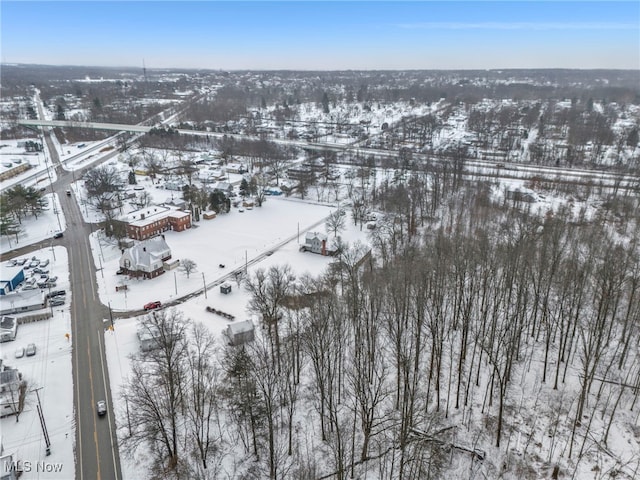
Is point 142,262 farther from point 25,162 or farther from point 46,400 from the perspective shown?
point 25,162

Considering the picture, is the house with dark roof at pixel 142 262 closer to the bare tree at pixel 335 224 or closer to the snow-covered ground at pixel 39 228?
the snow-covered ground at pixel 39 228

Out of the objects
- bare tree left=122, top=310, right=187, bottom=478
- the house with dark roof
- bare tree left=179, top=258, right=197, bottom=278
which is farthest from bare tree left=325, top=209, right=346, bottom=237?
bare tree left=122, top=310, right=187, bottom=478

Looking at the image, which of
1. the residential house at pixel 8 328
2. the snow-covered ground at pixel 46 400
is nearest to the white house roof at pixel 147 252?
the snow-covered ground at pixel 46 400

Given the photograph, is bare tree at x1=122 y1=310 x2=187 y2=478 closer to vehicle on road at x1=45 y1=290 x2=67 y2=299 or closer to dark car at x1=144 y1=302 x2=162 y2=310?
dark car at x1=144 y1=302 x2=162 y2=310

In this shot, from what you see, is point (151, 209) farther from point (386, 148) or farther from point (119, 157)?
point (386, 148)

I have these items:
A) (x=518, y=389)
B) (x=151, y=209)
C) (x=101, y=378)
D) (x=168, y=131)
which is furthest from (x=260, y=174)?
(x=518, y=389)

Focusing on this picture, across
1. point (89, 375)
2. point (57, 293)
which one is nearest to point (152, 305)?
point (89, 375)
